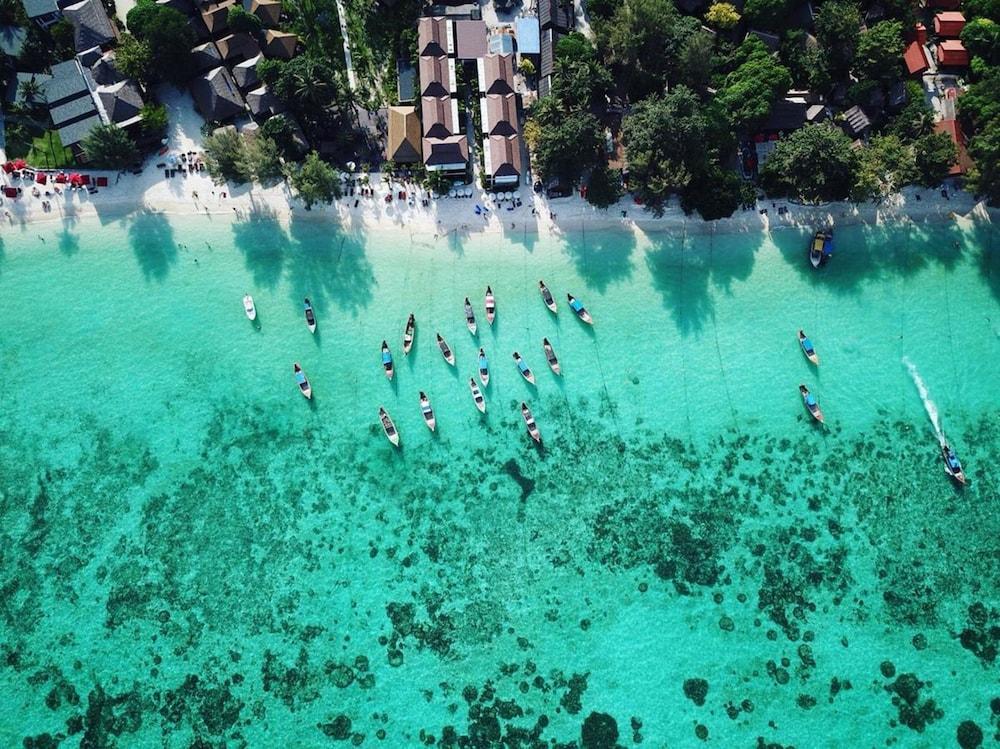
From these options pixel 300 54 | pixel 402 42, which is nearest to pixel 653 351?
pixel 402 42

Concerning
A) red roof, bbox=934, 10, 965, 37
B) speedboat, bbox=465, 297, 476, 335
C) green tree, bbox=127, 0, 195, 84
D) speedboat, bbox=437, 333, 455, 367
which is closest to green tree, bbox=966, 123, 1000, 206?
red roof, bbox=934, 10, 965, 37

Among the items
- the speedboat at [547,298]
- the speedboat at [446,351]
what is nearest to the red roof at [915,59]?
the speedboat at [547,298]

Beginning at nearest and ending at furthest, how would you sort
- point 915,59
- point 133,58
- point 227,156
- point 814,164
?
point 227,156, point 814,164, point 133,58, point 915,59

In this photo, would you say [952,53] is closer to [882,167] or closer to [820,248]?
[882,167]

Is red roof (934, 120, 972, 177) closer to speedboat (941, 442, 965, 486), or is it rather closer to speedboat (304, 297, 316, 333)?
speedboat (941, 442, 965, 486)

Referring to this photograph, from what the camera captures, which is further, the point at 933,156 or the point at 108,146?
the point at 933,156

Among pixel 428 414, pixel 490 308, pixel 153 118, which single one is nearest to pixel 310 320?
pixel 428 414
